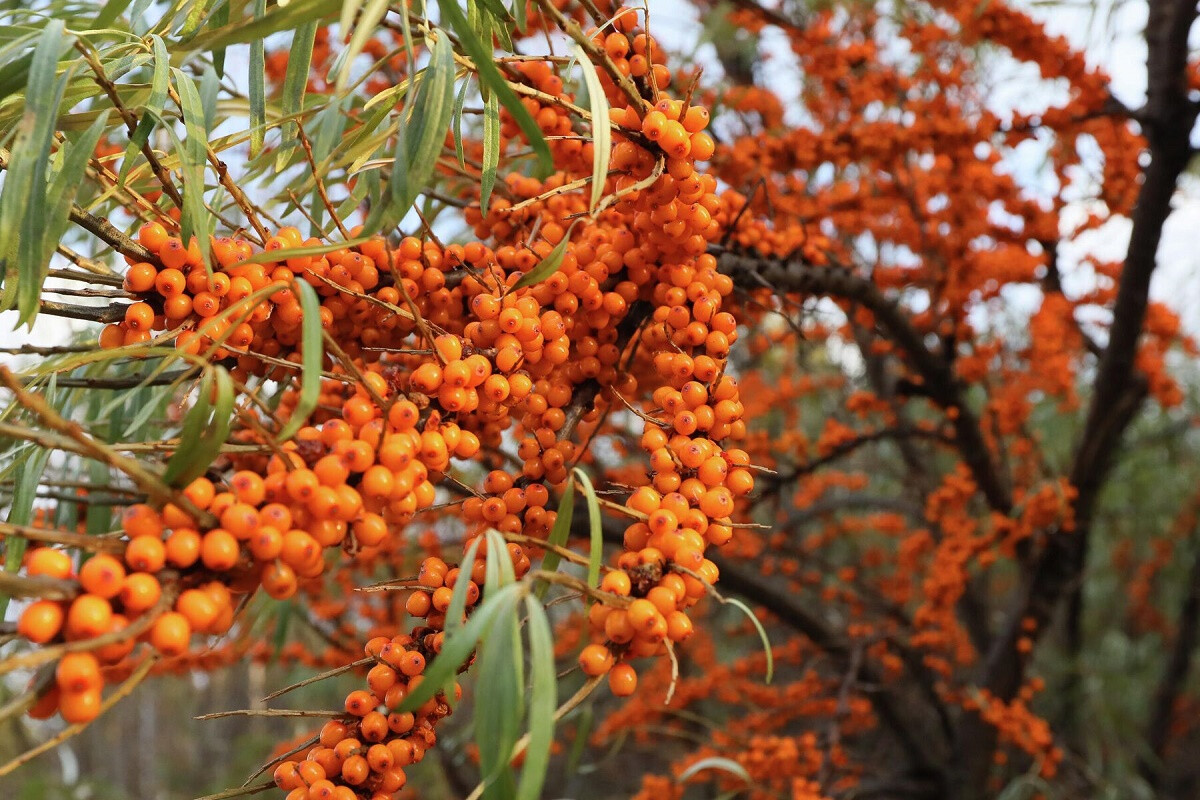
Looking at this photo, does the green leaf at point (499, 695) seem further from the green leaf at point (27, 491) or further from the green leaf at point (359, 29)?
the green leaf at point (27, 491)

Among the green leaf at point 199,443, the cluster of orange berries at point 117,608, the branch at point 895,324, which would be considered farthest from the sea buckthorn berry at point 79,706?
the branch at point 895,324

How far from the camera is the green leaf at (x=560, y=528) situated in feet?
2.09

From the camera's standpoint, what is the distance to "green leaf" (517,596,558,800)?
19.3 inches

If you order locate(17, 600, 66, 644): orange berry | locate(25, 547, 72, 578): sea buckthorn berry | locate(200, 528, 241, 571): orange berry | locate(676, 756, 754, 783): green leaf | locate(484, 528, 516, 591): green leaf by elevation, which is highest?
locate(484, 528, 516, 591): green leaf

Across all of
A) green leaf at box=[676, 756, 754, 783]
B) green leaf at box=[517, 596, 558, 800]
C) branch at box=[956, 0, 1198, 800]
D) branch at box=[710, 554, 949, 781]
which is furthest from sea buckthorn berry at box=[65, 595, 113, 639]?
branch at box=[956, 0, 1198, 800]

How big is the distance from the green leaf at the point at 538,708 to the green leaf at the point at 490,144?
0.41 metres

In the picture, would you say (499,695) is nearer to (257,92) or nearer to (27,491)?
(27,491)

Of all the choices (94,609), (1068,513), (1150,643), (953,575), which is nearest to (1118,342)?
(1068,513)

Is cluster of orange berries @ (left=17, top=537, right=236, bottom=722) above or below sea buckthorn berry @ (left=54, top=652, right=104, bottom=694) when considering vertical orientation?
above

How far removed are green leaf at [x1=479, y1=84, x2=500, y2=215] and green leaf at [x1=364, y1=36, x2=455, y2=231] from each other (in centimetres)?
10

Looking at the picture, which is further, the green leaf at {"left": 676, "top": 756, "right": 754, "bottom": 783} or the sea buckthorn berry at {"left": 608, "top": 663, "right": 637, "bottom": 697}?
the green leaf at {"left": 676, "top": 756, "right": 754, "bottom": 783}

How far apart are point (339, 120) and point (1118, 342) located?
76.6 inches

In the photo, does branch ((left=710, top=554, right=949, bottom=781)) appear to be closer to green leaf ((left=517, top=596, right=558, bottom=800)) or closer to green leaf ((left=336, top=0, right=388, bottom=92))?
green leaf ((left=517, top=596, right=558, bottom=800))

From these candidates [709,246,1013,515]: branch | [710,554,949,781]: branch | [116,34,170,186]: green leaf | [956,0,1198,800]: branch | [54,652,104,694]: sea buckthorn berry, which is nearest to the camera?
[54,652,104,694]: sea buckthorn berry
